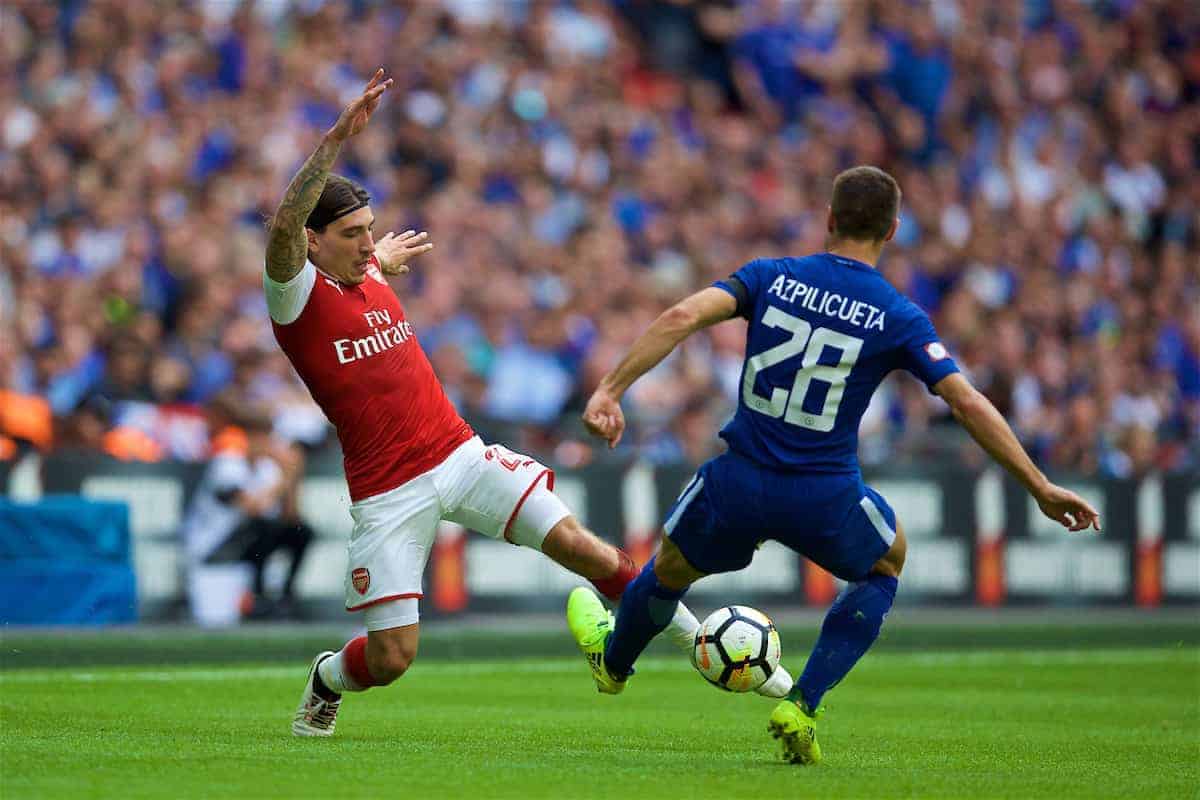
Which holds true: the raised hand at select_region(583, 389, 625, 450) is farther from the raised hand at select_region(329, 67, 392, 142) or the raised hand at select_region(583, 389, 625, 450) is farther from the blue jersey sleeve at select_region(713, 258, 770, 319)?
the raised hand at select_region(329, 67, 392, 142)

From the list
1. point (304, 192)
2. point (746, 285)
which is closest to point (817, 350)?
point (746, 285)

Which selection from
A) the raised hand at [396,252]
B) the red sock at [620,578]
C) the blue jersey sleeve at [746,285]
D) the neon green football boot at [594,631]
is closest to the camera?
the blue jersey sleeve at [746,285]

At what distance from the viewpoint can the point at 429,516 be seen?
8781 mm

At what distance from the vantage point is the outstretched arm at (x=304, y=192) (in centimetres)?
806

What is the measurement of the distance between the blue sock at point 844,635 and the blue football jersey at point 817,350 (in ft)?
1.89

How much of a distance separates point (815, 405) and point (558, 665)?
6863 mm

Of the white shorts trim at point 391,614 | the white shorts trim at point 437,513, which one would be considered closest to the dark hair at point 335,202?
the white shorts trim at point 437,513

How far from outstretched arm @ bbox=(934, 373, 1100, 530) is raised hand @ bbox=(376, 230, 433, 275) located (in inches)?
114

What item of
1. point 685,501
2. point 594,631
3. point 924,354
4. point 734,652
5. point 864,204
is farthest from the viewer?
point 594,631

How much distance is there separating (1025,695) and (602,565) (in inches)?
178

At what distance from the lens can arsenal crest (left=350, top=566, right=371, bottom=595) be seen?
28.3ft

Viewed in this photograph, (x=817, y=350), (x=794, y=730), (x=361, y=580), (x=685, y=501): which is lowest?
(x=794, y=730)

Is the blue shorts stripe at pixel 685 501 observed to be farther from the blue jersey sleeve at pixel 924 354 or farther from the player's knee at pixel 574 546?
the blue jersey sleeve at pixel 924 354

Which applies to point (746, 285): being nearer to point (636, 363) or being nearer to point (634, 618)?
point (636, 363)
